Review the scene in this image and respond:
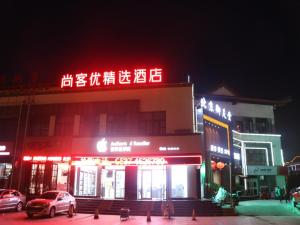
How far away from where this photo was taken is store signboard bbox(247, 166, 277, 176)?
36.8m

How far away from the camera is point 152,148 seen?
25.1 m

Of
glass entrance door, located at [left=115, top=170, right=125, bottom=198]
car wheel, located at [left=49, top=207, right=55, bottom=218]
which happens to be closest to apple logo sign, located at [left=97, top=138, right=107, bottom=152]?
glass entrance door, located at [left=115, top=170, right=125, bottom=198]

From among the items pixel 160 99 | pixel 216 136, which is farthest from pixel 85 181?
pixel 216 136

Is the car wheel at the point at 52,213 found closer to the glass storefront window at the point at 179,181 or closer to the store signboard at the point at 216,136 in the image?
the glass storefront window at the point at 179,181

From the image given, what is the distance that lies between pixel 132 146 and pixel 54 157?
6765 millimetres

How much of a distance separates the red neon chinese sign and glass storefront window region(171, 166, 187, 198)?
23.9 ft

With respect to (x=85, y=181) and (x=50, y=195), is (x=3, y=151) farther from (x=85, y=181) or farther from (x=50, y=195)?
(x=50, y=195)

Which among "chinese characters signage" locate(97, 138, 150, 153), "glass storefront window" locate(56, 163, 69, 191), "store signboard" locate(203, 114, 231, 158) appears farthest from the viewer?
"store signboard" locate(203, 114, 231, 158)

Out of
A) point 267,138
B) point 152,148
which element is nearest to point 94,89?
point 152,148

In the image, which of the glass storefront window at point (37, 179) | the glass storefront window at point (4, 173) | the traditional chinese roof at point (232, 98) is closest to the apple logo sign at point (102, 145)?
the glass storefront window at point (37, 179)

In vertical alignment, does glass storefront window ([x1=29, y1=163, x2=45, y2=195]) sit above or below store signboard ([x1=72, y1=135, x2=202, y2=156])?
below

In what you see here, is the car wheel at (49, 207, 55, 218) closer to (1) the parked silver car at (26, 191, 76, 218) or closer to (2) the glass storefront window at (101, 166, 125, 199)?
(1) the parked silver car at (26, 191, 76, 218)

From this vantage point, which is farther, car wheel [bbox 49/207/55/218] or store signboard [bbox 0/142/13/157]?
store signboard [bbox 0/142/13/157]

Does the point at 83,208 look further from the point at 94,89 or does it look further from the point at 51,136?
the point at 94,89
